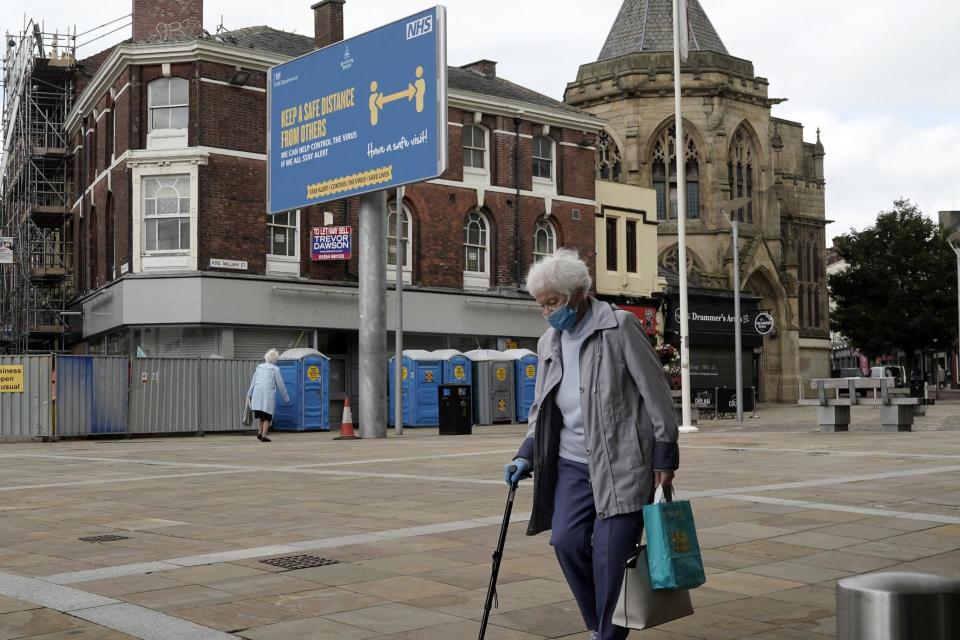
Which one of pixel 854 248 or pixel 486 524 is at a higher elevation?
pixel 854 248

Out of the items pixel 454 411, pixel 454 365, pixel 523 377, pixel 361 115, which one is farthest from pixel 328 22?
pixel 454 411

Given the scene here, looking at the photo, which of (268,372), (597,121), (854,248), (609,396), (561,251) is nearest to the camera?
(609,396)

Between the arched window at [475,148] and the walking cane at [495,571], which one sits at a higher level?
the arched window at [475,148]

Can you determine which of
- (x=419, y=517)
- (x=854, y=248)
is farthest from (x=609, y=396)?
(x=854, y=248)

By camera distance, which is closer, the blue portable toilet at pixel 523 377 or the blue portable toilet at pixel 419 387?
the blue portable toilet at pixel 419 387

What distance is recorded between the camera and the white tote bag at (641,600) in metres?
4.11

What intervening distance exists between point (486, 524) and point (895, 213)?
5382cm

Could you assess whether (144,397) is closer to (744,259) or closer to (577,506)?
(577,506)

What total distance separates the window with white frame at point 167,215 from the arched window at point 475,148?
29.3 feet

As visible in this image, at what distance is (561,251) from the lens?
183 inches

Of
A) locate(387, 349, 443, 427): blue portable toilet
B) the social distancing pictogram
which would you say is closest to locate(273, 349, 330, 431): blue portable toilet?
locate(387, 349, 443, 427): blue portable toilet

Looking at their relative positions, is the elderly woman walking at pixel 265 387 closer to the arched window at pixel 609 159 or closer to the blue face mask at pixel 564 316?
the blue face mask at pixel 564 316

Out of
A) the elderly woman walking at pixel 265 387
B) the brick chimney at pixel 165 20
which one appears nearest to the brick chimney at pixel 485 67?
the brick chimney at pixel 165 20

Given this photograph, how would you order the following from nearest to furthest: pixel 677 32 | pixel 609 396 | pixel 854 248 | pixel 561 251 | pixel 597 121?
pixel 609 396 → pixel 561 251 → pixel 677 32 → pixel 597 121 → pixel 854 248
